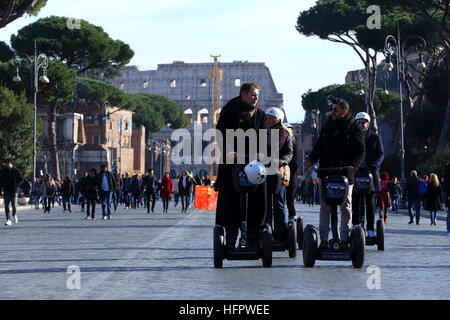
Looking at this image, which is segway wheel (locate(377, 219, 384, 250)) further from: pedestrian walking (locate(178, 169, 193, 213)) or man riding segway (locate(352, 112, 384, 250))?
pedestrian walking (locate(178, 169, 193, 213))

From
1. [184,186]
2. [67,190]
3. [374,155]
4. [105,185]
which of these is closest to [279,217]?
[374,155]

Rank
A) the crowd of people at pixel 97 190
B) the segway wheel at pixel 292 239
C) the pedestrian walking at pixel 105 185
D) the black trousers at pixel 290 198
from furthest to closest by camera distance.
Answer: the pedestrian walking at pixel 105 185
the crowd of people at pixel 97 190
the black trousers at pixel 290 198
the segway wheel at pixel 292 239

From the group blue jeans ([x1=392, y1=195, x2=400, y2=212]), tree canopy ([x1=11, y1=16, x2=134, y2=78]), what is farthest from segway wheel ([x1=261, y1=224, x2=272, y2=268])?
tree canopy ([x1=11, y1=16, x2=134, y2=78])

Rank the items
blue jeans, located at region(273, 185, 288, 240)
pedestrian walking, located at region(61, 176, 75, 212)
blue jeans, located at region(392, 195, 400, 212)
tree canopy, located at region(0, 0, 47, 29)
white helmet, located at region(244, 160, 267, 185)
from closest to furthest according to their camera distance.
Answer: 1. white helmet, located at region(244, 160, 267, 185)
2. blue jeans, located at region(273, 185, 288, 240)
3. tree canopy, located at region(0, 0, 47, 29)
4. pedestrian walking, located at region(61, 176, 75, 212)
5. blue jeans, located at region(392, 195, 400, 212)

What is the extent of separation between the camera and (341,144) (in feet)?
37.3

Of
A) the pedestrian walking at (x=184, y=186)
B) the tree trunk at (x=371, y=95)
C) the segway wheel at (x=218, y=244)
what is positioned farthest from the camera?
the tree trunk at (x=371, y=95)

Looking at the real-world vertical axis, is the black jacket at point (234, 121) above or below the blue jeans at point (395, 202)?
above

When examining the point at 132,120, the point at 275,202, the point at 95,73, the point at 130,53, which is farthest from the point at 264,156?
the point at 132,120

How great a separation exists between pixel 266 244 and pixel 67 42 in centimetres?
5683

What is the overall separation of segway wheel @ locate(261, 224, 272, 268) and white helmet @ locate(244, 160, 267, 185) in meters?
0.62

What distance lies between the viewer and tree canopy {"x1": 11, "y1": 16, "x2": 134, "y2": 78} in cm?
6675

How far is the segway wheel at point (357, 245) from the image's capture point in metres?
11.0

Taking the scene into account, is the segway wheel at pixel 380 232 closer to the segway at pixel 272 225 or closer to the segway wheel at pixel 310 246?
the segway at pixel 272 225

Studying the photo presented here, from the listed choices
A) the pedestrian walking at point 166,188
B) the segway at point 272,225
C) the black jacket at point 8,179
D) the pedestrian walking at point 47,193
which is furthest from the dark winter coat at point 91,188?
the segway at point 272,225
